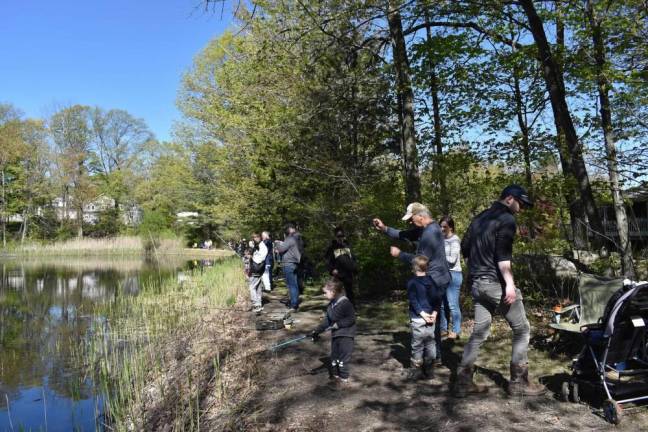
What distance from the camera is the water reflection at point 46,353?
676 cm

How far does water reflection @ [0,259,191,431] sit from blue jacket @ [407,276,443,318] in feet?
12.7

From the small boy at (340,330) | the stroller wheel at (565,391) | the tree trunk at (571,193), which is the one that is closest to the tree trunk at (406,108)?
the tree trunk at (571,193)

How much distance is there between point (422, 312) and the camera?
541cm

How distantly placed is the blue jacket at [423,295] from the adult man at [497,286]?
0.59 m

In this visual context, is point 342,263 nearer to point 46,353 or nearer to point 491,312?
point 491,312

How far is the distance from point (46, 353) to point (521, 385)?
340 inches

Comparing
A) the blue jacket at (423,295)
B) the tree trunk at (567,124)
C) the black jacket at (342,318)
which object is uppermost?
the tree trunk at (567,124)

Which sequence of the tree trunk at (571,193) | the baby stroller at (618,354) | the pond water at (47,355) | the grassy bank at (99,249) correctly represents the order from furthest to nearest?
the grassy bank at (99,249)
the tree trunk at (571,193)
the pond water at (47,355)
the baby stroller at (618,354)

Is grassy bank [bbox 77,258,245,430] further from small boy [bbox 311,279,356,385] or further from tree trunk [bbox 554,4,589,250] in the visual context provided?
tree trunk [bbox 554,4,589,250]

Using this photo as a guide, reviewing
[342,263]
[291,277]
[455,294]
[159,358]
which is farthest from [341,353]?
[291,277]

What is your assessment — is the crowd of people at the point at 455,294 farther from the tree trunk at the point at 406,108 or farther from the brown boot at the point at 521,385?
the tree trunk at the point at 406,108

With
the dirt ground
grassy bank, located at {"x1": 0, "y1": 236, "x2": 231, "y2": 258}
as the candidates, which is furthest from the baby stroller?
grassy bank, located at {"x1": 0, "y1": 236, "x2": 231, "y2": 258}

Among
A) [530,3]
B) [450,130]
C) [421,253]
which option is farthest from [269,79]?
[421,253]

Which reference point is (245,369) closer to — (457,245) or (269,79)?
(457,245)
